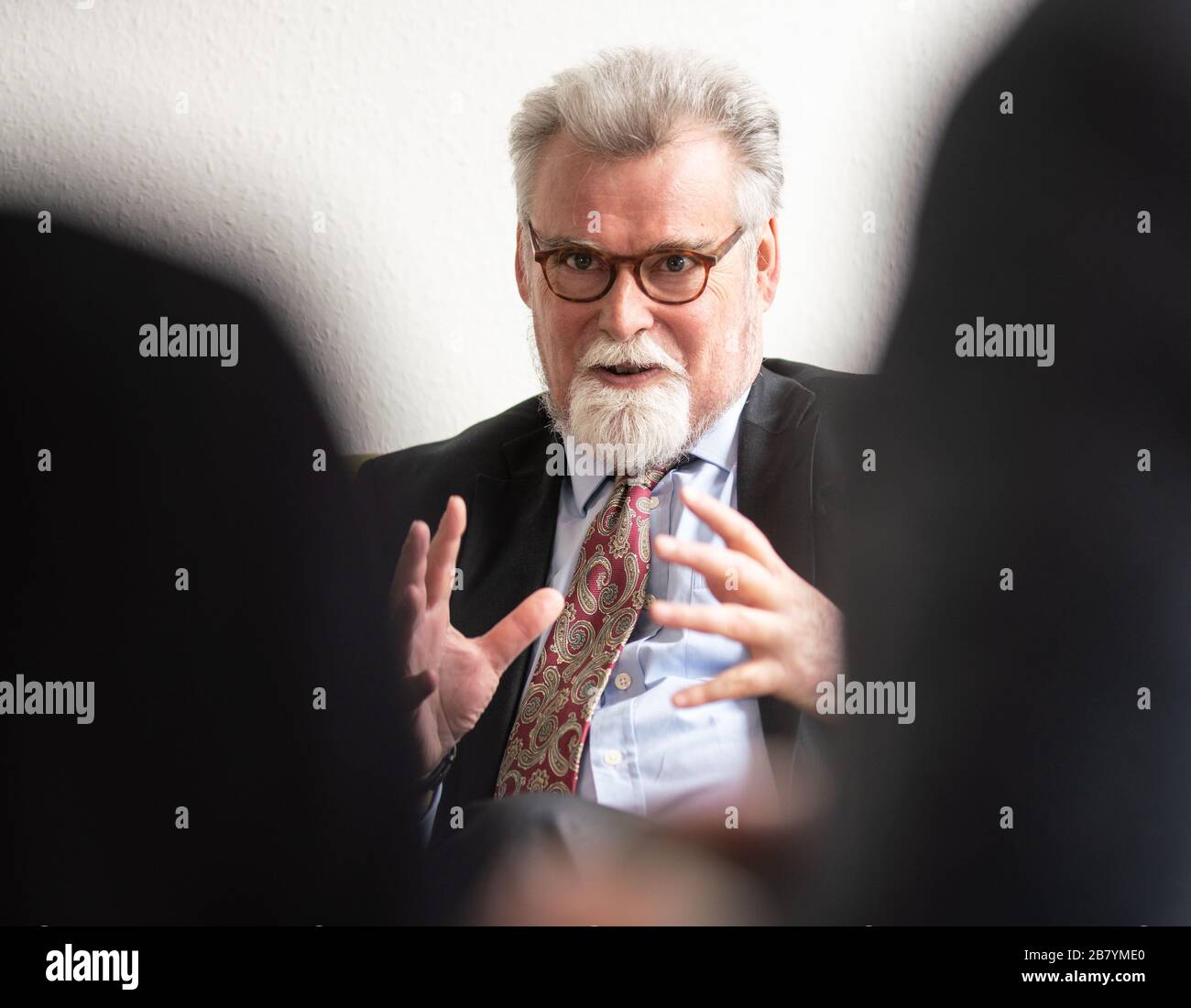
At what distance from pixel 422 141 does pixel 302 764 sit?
96 centimetres

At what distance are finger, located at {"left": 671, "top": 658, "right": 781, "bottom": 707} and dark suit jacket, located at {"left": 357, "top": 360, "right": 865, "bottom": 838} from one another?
1.2 inches

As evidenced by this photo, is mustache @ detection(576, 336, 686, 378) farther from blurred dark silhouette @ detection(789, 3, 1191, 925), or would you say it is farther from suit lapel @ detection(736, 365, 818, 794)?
blurred dark silhouette @ detection(789, 3, 1191, 925)

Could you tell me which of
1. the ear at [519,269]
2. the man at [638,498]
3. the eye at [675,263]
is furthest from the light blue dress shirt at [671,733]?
the ear at [519,269]

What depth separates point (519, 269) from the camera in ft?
5.98

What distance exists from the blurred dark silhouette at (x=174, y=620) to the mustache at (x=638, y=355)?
450mm

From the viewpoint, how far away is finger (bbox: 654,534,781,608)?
1697 mm

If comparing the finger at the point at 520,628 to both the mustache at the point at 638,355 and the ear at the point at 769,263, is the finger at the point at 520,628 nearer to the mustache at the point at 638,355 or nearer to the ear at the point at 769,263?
the mustache at the point at 638,355

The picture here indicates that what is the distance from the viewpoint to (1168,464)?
184cm

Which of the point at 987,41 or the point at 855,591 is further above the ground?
the point at 987,41

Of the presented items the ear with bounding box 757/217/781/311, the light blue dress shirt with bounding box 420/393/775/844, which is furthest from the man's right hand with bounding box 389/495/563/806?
the ear with bounding box 757/217/781/311

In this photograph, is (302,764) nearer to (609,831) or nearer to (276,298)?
(609,831)

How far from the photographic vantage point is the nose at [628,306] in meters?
1.72

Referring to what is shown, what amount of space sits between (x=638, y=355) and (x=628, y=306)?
0.07m
